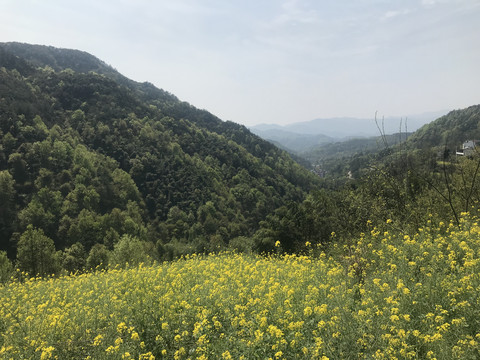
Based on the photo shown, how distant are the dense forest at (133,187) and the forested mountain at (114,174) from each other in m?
0.31

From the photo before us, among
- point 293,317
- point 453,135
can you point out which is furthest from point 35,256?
point 453,135

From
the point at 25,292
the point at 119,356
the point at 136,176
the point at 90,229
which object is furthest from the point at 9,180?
the point at 119,356

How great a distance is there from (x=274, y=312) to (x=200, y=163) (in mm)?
96858

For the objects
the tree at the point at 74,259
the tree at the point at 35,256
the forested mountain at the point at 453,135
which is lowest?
the tree at the point at 74,259

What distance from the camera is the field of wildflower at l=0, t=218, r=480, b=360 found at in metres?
3.46

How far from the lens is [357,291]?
502 centimetres

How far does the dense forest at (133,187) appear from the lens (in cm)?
3067

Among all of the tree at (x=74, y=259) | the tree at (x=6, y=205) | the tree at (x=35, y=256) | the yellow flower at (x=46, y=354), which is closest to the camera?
the yellow flower at (x=46, y=354)

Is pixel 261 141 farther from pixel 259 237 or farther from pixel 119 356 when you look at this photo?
pixel 119 356

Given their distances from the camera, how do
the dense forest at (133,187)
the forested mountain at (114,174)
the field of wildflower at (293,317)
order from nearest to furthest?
the field of wildflower at (293,317)
the dense forest at (133,187)
the forested mountain at (114,174)

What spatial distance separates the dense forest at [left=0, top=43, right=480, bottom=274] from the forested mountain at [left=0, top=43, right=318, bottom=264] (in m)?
0.31

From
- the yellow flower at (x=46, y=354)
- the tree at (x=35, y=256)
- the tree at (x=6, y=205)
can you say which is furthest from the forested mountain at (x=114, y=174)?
the yellow flower at (x=46, y=354)

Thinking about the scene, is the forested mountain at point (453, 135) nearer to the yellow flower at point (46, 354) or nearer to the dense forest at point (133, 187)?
the dense forest at point (133, 187)

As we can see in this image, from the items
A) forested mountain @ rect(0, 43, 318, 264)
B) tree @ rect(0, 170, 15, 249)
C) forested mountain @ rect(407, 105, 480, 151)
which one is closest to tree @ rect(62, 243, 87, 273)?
forested mountain @ rect(0, 43, 318, 264)
